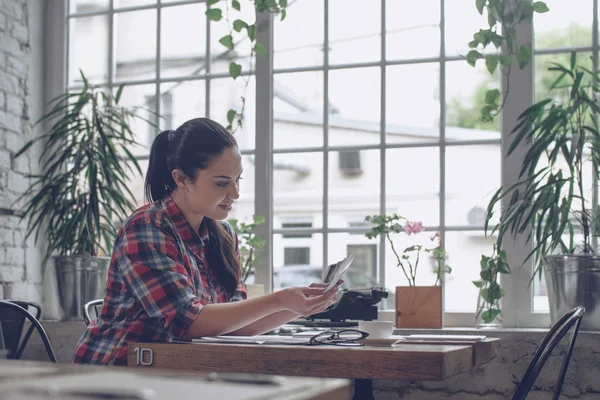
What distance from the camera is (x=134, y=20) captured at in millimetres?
4270

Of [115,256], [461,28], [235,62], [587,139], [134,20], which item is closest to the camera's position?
[115,256]

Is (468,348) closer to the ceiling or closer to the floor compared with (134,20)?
closer to the floor

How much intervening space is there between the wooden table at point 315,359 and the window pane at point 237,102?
2066mm

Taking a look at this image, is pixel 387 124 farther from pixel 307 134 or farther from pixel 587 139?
pixel 587 139

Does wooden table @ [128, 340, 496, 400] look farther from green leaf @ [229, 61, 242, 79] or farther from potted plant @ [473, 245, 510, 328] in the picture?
green leaf @ [229, 61, 242, 79]

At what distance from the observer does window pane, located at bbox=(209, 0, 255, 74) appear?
13.0ft

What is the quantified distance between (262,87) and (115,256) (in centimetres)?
182

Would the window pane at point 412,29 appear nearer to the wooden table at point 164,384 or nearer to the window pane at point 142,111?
the window pane at point 142,111

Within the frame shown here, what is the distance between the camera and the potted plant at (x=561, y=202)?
3027mm

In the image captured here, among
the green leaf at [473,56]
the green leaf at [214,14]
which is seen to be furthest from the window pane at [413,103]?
the green leaf at [214,14]

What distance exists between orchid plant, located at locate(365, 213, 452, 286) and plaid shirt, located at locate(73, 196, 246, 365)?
1314 millimetres

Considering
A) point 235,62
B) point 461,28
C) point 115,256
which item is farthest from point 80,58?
point 115,256

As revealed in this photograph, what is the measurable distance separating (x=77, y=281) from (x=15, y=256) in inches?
19.3

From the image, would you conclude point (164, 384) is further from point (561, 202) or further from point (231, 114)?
point (231, 114)
